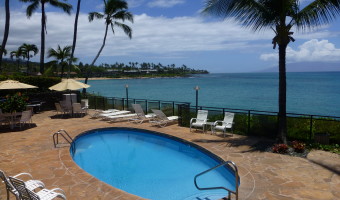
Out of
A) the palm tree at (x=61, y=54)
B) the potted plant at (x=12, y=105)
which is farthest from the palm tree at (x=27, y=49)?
the potted plant at (x=12, y=105)

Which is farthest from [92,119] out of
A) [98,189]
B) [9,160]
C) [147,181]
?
[98,189]

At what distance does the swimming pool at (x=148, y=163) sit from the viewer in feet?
22.4

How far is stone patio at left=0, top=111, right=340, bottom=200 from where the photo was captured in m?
5.48

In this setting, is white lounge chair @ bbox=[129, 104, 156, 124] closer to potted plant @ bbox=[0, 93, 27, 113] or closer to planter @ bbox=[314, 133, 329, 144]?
potted plant @ bbox=[0, 93, 27, 113]

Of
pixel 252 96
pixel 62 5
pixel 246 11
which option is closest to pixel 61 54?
pixel 62 5

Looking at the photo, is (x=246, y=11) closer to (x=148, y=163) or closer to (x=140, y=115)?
(x=148, y=163)

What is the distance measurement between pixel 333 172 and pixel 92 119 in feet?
38.9

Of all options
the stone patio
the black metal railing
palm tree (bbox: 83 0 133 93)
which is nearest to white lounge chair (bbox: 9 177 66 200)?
the stone patio

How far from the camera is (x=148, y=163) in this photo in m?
8.86

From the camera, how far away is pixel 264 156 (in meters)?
7.83

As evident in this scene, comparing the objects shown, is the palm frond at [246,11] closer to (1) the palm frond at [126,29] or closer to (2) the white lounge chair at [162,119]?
(2) the white lounge chair at [162,119]

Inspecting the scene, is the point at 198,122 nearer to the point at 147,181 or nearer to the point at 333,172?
the point at 147,181

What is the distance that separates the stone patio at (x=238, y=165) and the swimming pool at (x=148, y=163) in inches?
20.3

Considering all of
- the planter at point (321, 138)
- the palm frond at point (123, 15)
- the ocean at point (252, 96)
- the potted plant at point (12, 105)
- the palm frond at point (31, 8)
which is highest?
the palm frond at point (31, 8)
